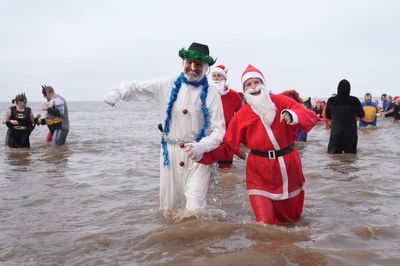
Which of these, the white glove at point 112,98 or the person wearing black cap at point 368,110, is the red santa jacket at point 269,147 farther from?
the person wearing black cap at point 368,110

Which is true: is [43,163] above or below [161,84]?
below

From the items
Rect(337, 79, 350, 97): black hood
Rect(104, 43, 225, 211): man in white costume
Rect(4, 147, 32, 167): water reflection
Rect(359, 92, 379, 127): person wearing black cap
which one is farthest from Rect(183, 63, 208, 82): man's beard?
Rect(359, 92, 379, 127): person wearing black cap

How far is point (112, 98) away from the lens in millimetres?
4402

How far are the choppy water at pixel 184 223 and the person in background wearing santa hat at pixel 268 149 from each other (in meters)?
0.27

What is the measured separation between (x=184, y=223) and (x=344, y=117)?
6181 mm

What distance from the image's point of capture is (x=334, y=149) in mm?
10133

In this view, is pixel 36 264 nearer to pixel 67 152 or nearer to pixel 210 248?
pixel 210 248

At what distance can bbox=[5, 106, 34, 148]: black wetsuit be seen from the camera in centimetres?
1218

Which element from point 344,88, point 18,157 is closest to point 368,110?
point 344,88

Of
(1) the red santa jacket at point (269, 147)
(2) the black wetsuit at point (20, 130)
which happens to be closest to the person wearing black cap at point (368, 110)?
(2) the black wetsuit at point (20, 130)

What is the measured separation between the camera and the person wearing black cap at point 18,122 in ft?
39.8

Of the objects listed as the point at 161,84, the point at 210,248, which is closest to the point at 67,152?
the point at 161,84

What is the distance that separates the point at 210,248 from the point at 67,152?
900cm

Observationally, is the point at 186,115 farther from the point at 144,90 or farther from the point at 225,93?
the point at 225,93
